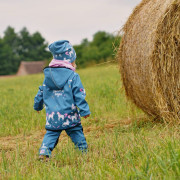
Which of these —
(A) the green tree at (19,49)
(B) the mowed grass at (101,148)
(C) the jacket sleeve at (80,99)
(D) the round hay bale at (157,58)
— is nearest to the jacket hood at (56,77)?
(C) the jacket sleeve at (80,99)

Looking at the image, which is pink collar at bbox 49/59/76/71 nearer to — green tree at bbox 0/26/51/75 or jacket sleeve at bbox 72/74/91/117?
jacket sleeve at bbox 72/74/91/117

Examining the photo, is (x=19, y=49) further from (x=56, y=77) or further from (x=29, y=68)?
(x=56, y=77)

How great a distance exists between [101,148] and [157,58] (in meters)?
1.70

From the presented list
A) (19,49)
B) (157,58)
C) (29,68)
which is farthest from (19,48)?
(157,58)

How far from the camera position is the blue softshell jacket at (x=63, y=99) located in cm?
365

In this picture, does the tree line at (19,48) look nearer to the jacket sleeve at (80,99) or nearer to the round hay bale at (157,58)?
the round hay bale at (157,58)

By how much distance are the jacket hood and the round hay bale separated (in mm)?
1358

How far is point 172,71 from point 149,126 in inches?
34.3

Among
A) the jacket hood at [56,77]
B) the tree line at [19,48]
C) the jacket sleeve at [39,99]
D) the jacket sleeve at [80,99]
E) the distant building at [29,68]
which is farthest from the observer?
the tree line at [19,48]

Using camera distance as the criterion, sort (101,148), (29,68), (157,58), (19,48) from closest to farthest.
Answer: (101,148) → (157,58) → (29,68) → (19,48)

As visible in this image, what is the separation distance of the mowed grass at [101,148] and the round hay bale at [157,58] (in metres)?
0.37

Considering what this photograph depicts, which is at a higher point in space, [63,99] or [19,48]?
[19,48]

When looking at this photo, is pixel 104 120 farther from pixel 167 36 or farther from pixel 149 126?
pixel 167 36

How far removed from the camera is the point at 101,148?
352 centimetres
